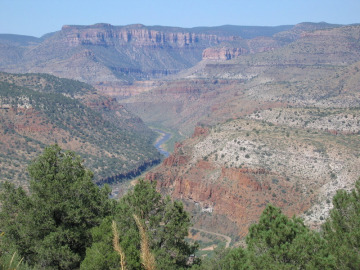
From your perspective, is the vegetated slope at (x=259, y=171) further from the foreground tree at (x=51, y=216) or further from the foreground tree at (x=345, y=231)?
the foreground tree at (x=51, y=216)

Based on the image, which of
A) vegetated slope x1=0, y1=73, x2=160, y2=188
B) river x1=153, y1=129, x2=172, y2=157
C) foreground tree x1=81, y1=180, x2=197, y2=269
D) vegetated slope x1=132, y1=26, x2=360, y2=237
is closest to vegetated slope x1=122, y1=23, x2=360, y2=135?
vegetated slope x1=132, y1=26, x2=360, y2=237

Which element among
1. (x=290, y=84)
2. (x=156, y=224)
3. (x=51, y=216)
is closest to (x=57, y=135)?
(x=290, y=84)

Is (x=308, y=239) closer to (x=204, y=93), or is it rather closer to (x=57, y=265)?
(x=57, y=265)

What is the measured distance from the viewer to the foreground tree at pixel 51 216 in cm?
2259

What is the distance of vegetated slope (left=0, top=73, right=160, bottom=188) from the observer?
285 ft

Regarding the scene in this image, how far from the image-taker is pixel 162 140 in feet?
499

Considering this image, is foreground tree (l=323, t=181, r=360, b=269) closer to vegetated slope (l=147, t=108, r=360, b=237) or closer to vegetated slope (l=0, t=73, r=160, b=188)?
vegetated slope (l=147, t=108, r=360, b=237)

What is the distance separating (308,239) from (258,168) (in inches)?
1640

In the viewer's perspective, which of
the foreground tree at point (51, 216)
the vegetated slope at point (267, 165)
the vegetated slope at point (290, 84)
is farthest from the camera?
the vegetated slope at point (290, 84)

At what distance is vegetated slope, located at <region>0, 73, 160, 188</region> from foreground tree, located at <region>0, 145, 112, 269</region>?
162 ft

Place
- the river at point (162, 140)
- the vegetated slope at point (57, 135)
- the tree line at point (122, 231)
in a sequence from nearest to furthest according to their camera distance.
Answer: the tree line at point (122, 231) → the vegetated slope at point (57, 135) → the river at point (162, 140)

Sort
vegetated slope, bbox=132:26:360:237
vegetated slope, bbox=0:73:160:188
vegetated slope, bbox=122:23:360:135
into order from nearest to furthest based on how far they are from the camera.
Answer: vegetated slope, bbox=132:26:360:237, vegetated slope, bbox=0:73:160:188, vegetated slope, bbox=122:23:360:135

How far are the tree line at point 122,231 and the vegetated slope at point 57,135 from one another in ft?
164

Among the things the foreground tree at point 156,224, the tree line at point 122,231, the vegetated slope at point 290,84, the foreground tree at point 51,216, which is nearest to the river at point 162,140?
the vegetated slope at point 290,84
